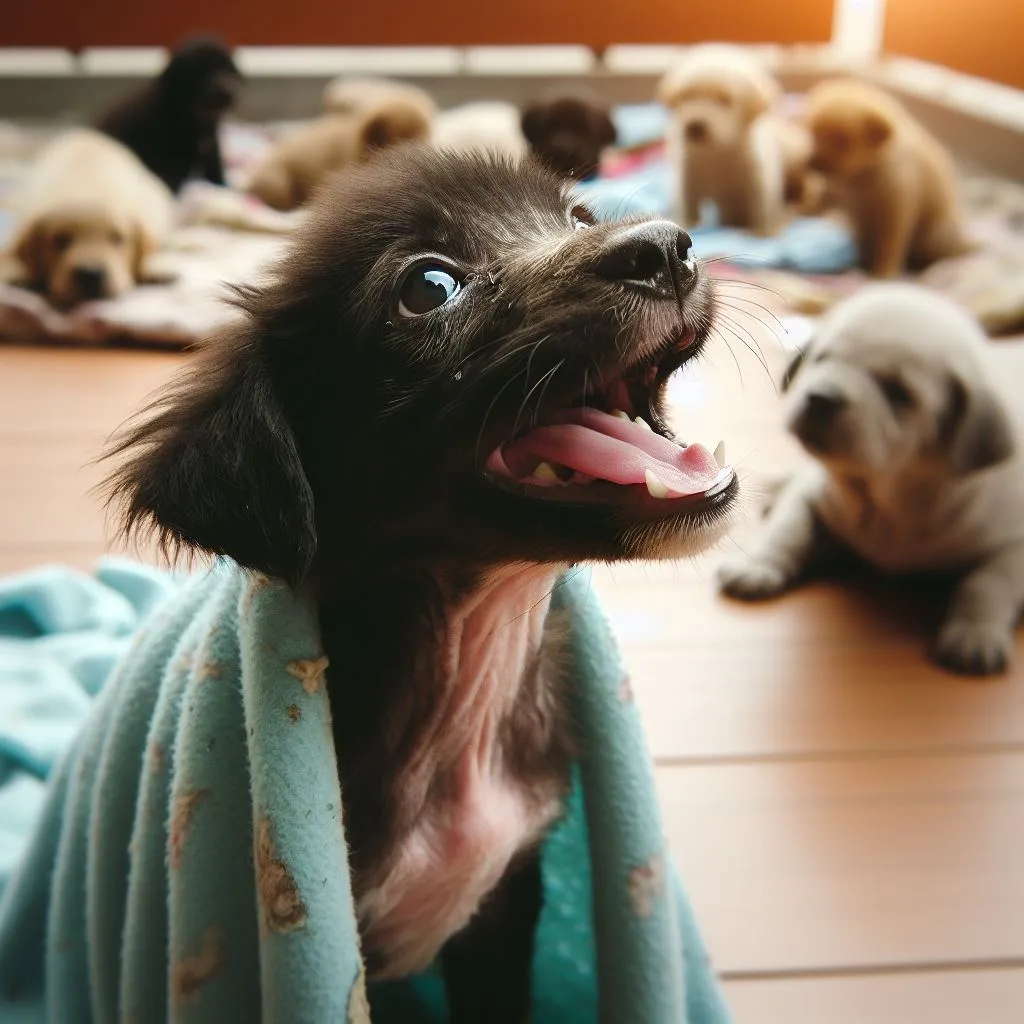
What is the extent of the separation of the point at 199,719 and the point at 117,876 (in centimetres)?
22

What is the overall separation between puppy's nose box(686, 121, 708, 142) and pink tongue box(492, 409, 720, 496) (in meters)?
3.03

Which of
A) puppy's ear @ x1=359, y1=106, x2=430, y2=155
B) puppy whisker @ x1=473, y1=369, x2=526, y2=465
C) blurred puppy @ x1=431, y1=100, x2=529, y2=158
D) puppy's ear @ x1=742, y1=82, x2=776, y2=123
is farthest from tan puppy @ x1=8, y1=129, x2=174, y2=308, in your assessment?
puppy whisker @ x1=473, y1=369, x2=526, y2=465

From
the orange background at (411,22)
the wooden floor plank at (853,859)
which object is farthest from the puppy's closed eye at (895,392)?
the orange background at (411,22)

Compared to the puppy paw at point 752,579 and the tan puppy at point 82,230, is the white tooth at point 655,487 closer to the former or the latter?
the puppy paw at point 752,579

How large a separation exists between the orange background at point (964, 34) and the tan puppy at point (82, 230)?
278 centimetres

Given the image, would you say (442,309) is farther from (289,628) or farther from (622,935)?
(622,935)

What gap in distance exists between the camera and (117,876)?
93 centimetres

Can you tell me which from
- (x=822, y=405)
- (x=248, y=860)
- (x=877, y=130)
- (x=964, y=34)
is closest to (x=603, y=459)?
(x=248, y=860)

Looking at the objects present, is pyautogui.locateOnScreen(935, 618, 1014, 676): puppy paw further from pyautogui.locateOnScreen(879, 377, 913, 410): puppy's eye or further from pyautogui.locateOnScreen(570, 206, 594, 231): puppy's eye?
pyautogui.locateOnScreen(570, 206, 594, 231): puppy's eye

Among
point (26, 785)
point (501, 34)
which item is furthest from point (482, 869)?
point (501, 34)

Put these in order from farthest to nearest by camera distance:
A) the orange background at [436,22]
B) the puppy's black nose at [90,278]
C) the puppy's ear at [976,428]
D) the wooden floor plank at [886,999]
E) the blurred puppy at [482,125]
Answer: the orange background at [436,22] → the blurred puppy at [482,125] → the puppy's black nose at [90,278] → the puppy's ear at [976,428] → the wooden floor plank at [886,999]

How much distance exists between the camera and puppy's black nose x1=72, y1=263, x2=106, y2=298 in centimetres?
293

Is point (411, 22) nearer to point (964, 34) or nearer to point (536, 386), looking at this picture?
point (964, 34)

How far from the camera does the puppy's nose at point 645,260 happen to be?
72cm
